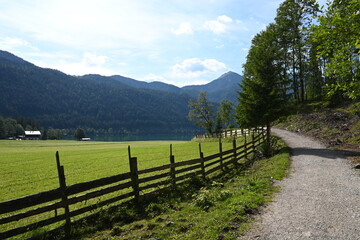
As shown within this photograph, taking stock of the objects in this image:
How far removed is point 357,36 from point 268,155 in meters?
12.8

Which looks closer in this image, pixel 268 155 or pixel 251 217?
pixel 251 217

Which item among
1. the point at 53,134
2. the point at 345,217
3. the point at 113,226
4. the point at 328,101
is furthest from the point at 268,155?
the point at 53,134

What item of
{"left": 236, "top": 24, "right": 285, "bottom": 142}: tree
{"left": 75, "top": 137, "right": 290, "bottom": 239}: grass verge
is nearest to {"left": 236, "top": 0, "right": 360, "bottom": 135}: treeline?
{"left": 236, "top": 24, "right": 285, "bottom": 142}: tree

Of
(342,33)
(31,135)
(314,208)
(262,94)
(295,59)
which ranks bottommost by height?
(314,208)

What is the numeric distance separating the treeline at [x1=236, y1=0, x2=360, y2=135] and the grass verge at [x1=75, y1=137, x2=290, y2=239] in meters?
8.38

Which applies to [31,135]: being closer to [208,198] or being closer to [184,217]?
[208,198]

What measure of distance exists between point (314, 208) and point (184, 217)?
4630 mm

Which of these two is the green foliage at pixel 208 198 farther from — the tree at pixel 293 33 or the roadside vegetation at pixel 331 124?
the tree at pixel 293 33

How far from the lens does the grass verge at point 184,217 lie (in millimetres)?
7004

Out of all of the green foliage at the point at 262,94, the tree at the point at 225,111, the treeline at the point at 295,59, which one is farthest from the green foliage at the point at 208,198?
the tree at the point at 225,111

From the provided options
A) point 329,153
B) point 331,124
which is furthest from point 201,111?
point 329,153

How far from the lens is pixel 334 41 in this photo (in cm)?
1378

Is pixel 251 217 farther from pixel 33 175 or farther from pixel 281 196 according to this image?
pixel 33 175

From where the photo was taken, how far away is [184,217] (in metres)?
8.34
